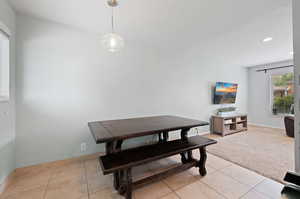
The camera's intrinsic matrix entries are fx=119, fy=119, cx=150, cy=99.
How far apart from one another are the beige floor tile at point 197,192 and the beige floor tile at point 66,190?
3.97 ft

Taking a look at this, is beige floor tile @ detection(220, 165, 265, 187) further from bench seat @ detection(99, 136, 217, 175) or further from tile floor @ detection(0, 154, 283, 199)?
bench seat @ detection(99, 136, 217, 175)

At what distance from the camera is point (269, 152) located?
8.30 ft

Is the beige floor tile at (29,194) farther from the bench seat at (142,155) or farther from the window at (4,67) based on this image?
the window at (4,67)

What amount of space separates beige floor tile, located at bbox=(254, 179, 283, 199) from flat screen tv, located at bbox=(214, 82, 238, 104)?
8.63 feet

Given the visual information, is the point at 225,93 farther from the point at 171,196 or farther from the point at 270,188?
the point at 171,196

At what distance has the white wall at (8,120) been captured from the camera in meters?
1.49

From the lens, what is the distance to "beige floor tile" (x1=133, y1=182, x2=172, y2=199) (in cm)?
144

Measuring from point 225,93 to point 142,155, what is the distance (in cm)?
395

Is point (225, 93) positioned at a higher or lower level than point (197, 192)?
higher

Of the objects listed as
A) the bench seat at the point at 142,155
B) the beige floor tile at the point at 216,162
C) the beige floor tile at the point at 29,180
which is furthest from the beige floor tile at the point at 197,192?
the beige floor tile at the point at 29,180

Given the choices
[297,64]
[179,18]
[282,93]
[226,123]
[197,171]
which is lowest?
[197,171]

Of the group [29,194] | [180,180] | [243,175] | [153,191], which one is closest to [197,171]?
Result: [180,180]

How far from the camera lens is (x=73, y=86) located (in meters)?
2.16

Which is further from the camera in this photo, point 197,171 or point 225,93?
point 225,93
